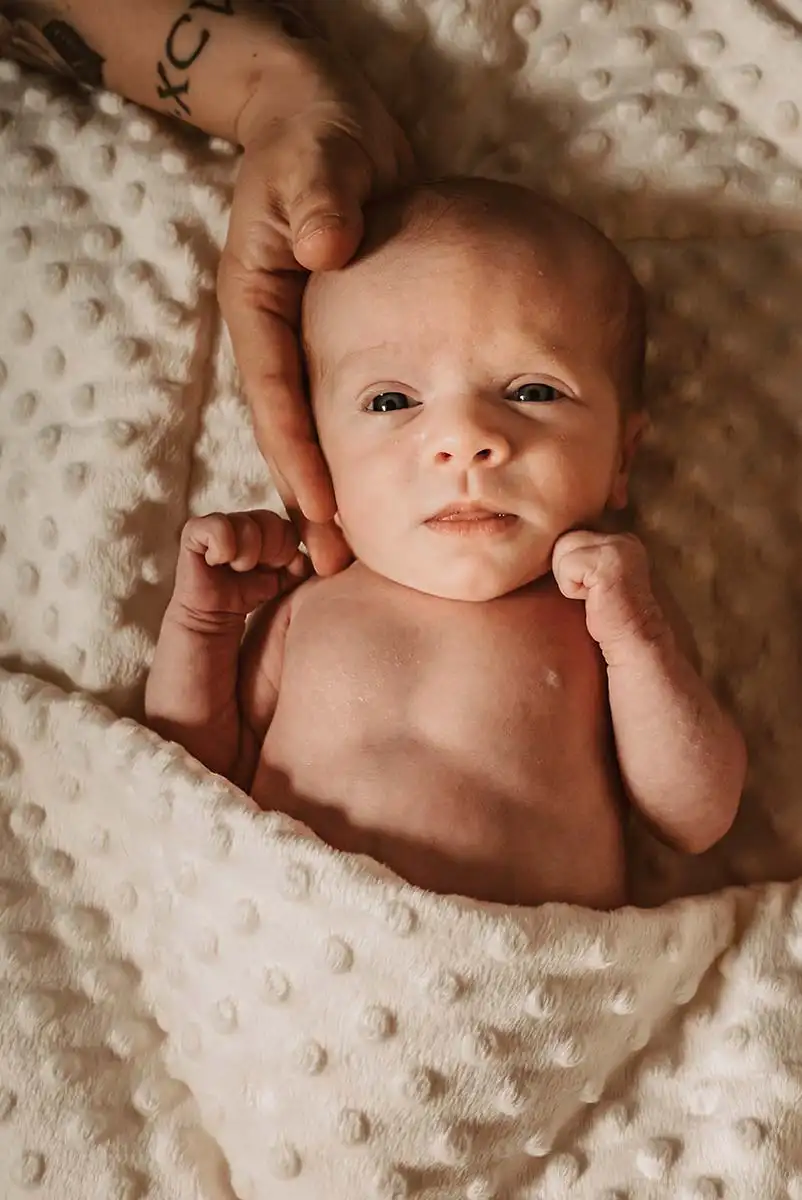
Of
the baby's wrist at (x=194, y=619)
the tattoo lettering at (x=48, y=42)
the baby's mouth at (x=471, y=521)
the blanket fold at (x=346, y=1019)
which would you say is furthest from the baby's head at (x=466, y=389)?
the tattoo lettering at (x=48, y=42)

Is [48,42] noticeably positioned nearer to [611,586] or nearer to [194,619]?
[194,619]

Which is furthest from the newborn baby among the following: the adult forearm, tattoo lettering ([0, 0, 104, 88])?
tattoo lettering ([0, 0, 104, 88])

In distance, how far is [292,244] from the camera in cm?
103

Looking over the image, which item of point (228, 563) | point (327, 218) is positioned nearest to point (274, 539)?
point (228, 563)

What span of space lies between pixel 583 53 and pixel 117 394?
53cm

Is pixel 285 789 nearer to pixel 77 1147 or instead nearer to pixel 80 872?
pixel 80 872

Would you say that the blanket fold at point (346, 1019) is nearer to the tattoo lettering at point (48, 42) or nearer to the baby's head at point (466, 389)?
the baby's head at point (466, 389)

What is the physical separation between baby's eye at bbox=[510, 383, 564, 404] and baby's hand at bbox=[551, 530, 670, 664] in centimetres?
10

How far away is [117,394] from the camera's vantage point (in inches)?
44.4

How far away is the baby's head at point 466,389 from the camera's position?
0.95m

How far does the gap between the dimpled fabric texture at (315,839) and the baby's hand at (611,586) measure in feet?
0.63

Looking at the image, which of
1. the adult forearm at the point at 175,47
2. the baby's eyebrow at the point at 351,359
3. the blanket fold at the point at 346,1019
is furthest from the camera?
the adult forearm at the point at 175,47

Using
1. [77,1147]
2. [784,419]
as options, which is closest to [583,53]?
[784,419]

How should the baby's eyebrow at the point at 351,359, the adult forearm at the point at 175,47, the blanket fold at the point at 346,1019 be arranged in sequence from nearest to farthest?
the blanket fold at the point at 346,1019 → the baby's eyebrow at the point at 351,359 → the adult forearm at the point at 175,47
